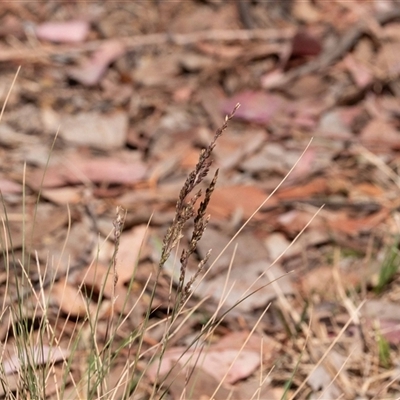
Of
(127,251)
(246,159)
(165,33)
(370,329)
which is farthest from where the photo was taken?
(165,33)

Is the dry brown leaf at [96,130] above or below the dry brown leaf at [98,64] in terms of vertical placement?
below

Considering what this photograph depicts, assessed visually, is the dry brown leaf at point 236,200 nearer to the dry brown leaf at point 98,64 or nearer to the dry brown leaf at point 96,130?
the dry brown leaf at point 96,130

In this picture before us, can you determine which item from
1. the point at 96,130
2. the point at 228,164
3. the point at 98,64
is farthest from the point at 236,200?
the point at 98,64

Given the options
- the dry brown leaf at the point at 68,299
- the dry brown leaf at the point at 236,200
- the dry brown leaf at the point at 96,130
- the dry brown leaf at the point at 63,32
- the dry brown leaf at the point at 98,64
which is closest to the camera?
the dry brown leaf at the point at 68,299

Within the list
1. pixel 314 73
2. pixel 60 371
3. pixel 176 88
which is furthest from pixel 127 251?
pixel 314 73

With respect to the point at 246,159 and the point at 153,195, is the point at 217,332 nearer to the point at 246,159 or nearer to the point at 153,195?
the point at 153,195

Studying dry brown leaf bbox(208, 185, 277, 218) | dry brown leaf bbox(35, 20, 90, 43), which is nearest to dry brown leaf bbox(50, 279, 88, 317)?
dry brown leaf bbox(208, 185, 277, 218)

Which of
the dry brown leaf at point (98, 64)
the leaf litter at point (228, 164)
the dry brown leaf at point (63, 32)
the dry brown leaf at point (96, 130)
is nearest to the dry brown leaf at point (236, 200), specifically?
the leaf litter at point (228, 164)

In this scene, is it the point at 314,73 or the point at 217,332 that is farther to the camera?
the point at 314,73

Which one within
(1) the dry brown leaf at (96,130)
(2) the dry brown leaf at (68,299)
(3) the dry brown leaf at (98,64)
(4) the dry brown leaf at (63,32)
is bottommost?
(2) the dry brown leaf at (68,299)

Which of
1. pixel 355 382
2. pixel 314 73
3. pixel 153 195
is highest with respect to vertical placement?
pixel 314 73

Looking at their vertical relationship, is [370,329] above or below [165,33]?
below
